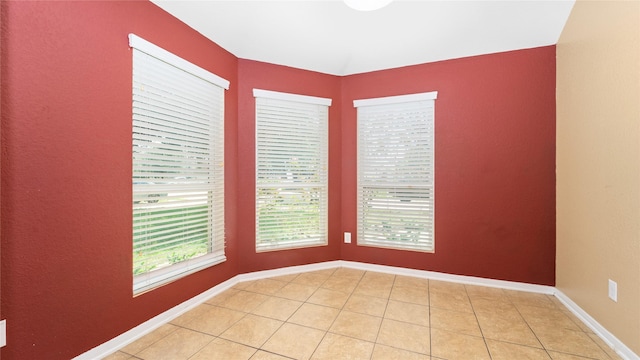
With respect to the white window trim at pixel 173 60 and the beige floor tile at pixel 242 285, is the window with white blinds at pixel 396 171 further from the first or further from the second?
the white window trim at pixel 173 60

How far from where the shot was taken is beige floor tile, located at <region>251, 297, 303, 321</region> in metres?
2.12

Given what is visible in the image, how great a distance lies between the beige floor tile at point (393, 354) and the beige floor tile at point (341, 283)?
897mm

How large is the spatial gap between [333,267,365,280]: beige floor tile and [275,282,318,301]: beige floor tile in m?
0.48

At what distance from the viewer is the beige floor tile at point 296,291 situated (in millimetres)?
2441

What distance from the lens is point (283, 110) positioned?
298cm

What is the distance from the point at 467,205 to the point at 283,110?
7.46ft

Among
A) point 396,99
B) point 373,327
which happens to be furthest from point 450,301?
point 396,99

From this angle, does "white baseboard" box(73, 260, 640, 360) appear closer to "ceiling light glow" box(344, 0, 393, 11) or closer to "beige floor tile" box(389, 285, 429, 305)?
"beige floor tile" box(389, 285, 429, 305)

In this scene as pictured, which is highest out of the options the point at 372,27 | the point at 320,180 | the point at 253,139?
the point at 372,27

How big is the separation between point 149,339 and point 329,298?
4.66ft

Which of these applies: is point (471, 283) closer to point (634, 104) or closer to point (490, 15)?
point (634, 104)

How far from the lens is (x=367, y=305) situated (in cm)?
229

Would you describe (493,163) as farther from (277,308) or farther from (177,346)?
(177,346)

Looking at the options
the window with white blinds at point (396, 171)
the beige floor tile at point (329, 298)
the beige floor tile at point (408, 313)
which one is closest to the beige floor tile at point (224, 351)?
the beige floor tile at point (329, 298)
